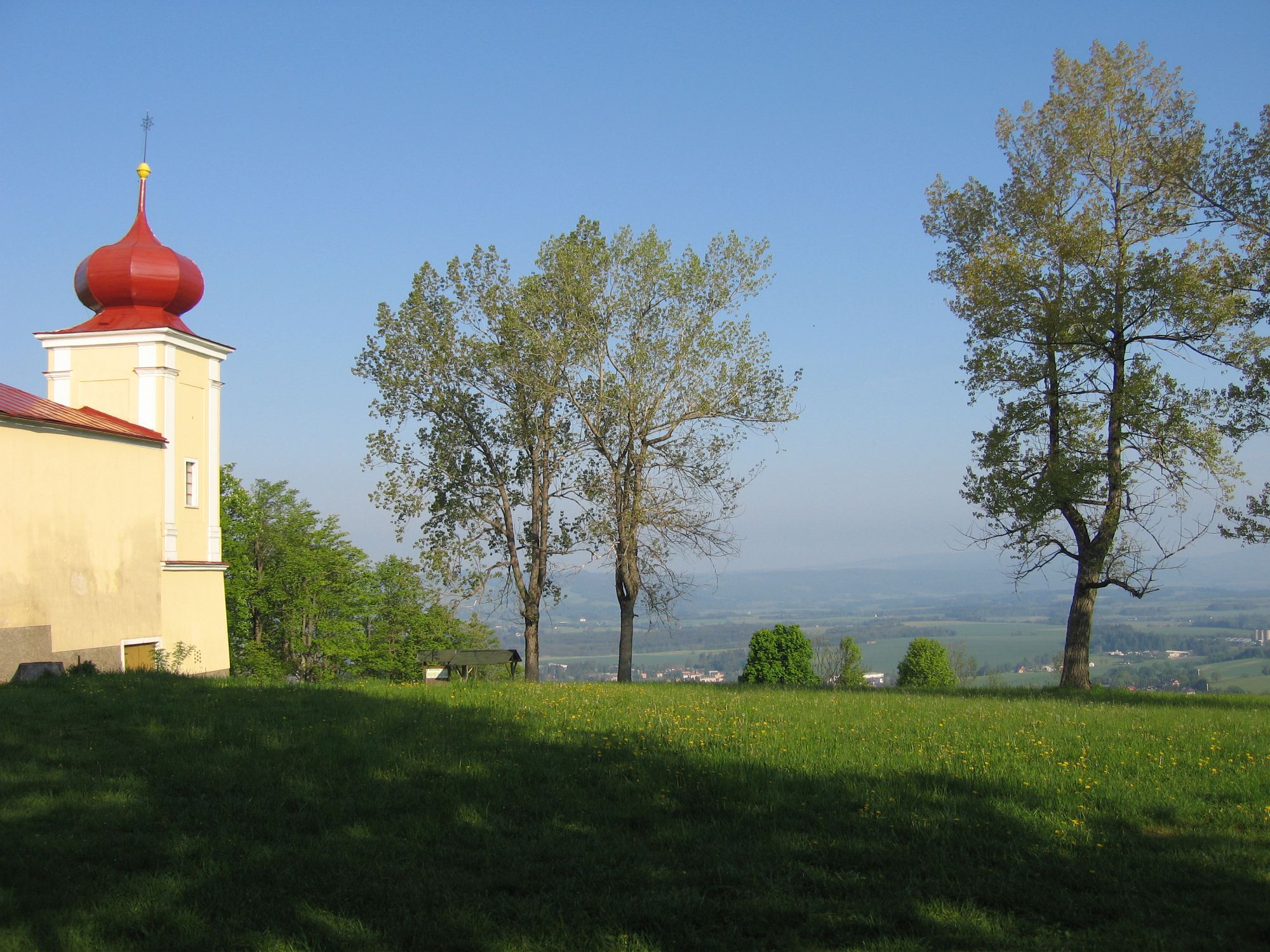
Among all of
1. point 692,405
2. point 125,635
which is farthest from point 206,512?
point 692,405

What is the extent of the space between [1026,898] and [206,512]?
93.1 feet

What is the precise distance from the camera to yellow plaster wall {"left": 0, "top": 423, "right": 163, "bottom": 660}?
23.1 metres

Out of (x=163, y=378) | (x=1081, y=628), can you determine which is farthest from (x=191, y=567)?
(x=1081, y=628)

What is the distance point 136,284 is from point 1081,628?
27764mm

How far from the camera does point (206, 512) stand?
30.6 meters

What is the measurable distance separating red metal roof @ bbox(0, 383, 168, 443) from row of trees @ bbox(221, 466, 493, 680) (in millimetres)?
29800

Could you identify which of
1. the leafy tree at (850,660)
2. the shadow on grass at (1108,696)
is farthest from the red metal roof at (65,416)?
the leafy tree at (850,660)

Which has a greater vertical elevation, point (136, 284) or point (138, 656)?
point (136, 284)

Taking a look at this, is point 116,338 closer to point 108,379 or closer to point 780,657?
point 108,379

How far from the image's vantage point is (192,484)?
30.3 meters

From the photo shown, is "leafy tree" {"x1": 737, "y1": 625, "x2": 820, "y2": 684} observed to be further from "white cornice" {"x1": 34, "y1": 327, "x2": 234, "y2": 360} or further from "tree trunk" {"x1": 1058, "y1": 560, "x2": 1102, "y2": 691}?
"white cornice" {"x1": 34, "y1": 327, "x2": 234, "y2": 360}

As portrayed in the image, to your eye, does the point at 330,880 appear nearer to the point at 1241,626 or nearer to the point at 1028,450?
the point at 1028,450

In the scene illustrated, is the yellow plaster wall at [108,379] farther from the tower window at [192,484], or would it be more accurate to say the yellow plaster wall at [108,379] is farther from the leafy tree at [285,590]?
the leafy tree at [285,590]

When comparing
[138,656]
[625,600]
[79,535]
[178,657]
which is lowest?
[178,657]
